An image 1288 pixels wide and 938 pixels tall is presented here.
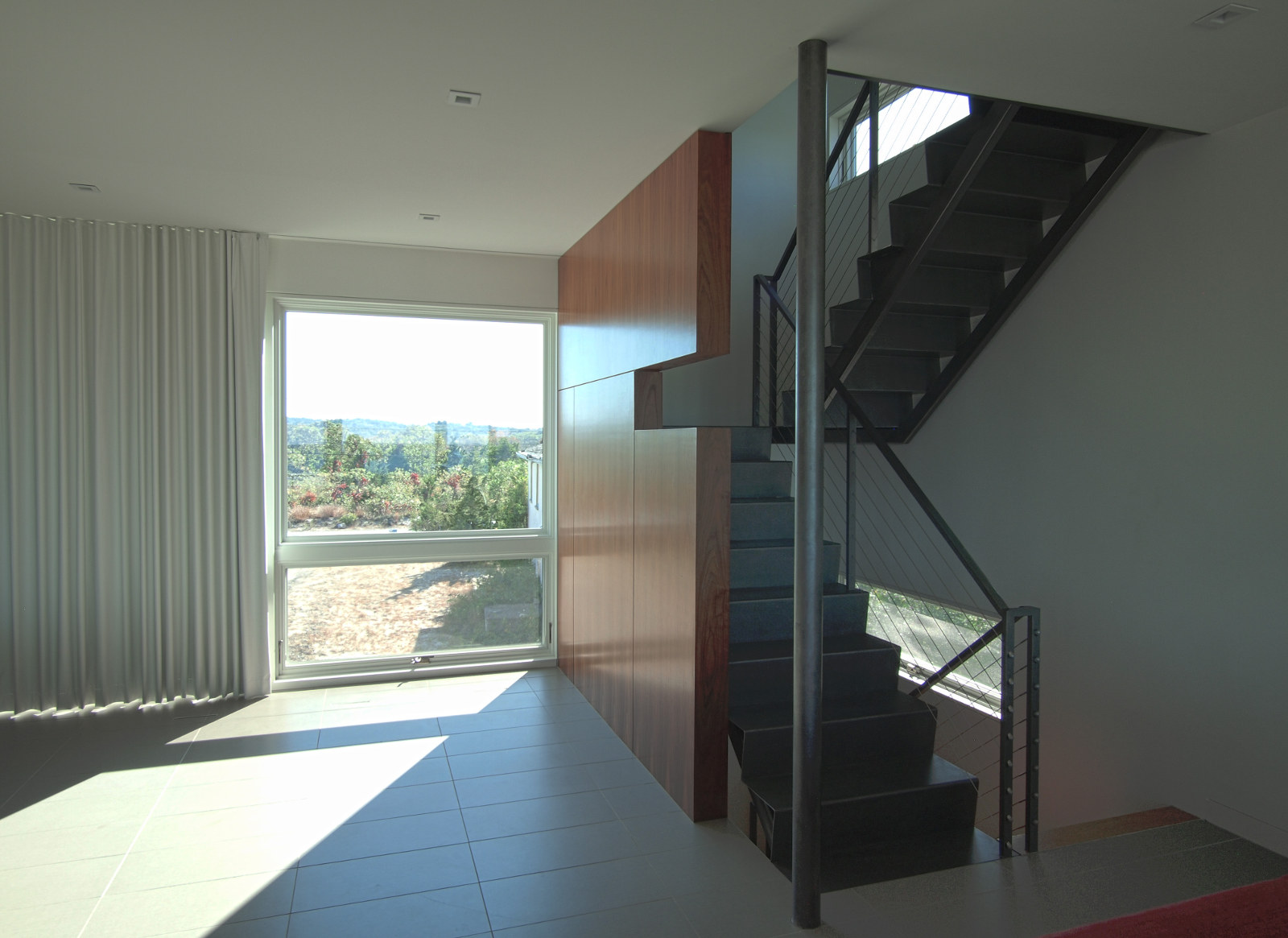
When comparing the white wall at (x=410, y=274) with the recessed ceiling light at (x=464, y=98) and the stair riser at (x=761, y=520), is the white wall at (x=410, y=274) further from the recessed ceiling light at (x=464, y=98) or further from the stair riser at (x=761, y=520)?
the recessed ceiling light at (x=464, y=98)

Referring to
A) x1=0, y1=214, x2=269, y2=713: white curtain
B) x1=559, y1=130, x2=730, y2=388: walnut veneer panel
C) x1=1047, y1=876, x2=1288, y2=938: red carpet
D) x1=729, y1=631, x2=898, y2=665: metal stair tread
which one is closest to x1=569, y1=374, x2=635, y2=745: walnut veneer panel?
x1=559, y1=130, x2=730, y2=388: walnut veneer panel

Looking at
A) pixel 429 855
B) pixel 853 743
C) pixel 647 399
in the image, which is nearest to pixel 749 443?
pixel 647 399

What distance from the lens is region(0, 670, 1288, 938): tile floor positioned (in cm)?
260

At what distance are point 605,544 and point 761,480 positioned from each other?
0.90 m

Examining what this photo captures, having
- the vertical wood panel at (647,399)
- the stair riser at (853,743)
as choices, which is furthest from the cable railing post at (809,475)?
the vertical wood panel at (647,399)

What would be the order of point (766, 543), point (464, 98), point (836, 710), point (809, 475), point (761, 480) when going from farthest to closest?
point (761, 480) → point (766, 543) → point (836, 710) → point (464, 98) → point (809, 475)

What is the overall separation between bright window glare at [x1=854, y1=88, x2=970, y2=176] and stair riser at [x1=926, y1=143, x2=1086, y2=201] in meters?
1.11

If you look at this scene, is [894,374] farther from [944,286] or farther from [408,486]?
[408,486]

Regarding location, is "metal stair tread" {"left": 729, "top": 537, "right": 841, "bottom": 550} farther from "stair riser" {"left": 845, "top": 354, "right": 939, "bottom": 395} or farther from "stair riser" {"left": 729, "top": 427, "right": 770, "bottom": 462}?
"stair riser" {"left": 845, "top": 354, "right": 939, "bottom": 395}

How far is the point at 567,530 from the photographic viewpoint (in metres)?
5.34

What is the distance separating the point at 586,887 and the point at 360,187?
10.6ft

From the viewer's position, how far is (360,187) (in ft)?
13.1

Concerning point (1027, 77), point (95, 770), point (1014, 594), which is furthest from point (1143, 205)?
point (95, 770)

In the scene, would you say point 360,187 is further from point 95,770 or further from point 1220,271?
point 1220,271
